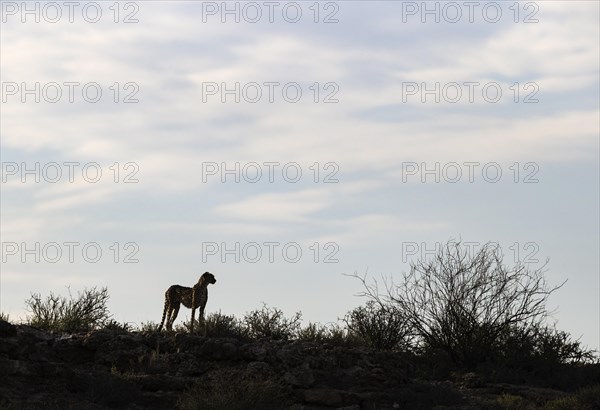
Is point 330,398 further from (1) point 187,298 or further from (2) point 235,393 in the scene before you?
(1) point 187,298

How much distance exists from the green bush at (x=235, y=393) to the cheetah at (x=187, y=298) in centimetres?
242

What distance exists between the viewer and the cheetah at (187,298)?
2497cm

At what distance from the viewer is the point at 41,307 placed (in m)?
27.8

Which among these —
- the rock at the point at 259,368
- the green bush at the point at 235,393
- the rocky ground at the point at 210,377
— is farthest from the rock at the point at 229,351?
the green bush at the point at 235,393

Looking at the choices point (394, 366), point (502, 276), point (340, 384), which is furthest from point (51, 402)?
point (502, 276)

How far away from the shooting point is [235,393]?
69.9 ft

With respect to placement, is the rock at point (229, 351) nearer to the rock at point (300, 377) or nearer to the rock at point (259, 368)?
the rock at point (259, 368)

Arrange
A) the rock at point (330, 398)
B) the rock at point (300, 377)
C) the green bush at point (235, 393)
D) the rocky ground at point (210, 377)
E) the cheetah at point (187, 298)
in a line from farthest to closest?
the cheetah at point (187, 298), the rock at point (300, 377), the rock at point (330, 398), the rocky ground at point (210, 377), the green bush at point (235, 393)

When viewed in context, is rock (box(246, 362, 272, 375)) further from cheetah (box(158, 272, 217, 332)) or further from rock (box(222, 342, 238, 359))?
cheetah (box(158, 272, 217, 332))

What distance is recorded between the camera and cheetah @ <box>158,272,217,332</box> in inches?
983

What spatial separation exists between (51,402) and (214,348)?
4113 mm

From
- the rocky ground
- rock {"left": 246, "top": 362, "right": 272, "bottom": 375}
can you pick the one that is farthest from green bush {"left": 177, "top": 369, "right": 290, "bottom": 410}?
rock {"left": 246, "top": 362, "right": 272, "bottom": 375}

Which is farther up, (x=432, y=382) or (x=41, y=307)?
(x=41, y=307)

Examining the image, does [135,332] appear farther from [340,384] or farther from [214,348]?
[340,384]
